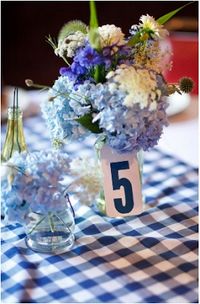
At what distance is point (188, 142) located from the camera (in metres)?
1.74

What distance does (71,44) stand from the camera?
110 cm

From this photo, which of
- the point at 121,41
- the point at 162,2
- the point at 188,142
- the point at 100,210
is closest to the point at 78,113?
the point at 121,41

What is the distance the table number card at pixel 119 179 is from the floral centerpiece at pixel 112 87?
4 centimetres

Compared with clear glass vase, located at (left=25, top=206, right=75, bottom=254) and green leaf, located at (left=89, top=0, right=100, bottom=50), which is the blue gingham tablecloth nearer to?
clear glass vase, located at (left=25, top=206, right=75, bottom=254)

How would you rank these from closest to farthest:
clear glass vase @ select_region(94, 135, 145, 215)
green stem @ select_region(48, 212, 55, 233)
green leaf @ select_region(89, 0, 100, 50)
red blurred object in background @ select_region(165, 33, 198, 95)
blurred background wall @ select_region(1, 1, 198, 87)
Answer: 1. green leaf @ select_region(89, 0, 100, 50)
2. green stem @ select_region(48, 212, 55, 233)
3. clear glass vase @ select_region(94, 135, 145, 215)
4. red blurred object in background @ select_region(165, 33, 198, 95)
5. blurred background wall @ select_region(1, 1, 198, 87)

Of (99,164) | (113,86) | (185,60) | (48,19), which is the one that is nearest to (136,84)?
(113,86)

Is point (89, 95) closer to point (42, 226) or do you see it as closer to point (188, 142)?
point (42, 226)

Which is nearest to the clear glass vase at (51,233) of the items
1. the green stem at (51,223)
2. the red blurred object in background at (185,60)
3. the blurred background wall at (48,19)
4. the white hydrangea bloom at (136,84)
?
the green stem at (51,223)

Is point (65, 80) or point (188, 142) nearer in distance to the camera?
point (65, 80)

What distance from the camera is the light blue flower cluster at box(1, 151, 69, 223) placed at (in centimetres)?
101

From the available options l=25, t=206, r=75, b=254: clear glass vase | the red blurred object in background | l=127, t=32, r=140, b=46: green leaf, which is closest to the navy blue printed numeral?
l=25, t=206, r=75, b=254: clear glass vase

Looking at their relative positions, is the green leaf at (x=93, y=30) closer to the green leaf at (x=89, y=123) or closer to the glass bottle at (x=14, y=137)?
the green leaf at (x=89, y=123)

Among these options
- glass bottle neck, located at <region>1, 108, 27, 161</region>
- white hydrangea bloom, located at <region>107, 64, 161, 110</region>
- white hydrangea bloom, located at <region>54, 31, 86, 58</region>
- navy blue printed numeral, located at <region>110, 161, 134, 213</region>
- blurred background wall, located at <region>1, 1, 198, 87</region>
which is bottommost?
navy blue printed numeral, located at <region>110, 161, 134, 213</region>

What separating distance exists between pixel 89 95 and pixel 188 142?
2.34 ft
